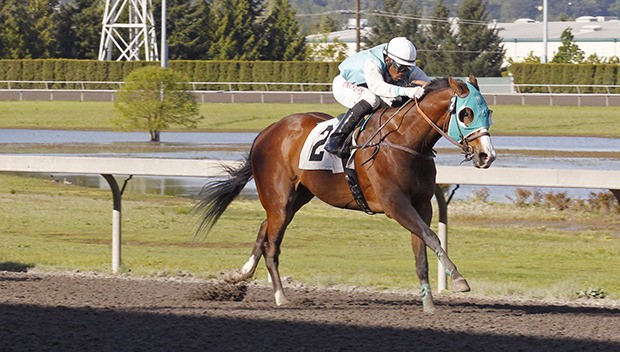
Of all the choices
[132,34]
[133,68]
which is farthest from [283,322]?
[132,34]

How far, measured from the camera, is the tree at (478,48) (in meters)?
82.6

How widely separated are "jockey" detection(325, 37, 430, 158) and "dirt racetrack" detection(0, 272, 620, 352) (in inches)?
45.9

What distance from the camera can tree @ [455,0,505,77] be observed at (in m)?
82.6

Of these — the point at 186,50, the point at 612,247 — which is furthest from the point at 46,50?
the point at 612,247

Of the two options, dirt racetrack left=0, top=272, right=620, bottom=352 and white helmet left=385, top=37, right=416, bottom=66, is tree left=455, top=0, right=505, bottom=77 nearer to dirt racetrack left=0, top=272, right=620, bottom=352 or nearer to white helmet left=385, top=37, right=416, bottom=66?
dirt racetrack left=0, top=272, right=620, bottom=352

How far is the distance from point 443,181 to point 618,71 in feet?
152

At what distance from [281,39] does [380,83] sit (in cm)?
6509

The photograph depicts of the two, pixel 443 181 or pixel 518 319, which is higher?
pixel 443 181

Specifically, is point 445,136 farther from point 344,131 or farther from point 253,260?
point 253,260

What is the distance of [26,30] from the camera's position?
220ft

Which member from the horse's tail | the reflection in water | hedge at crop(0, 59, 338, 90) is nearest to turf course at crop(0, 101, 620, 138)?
the reflection in water

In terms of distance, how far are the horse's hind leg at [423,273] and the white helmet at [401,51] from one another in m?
1.17

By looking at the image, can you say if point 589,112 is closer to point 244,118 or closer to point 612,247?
point 244,118

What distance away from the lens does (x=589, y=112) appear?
42.6m
